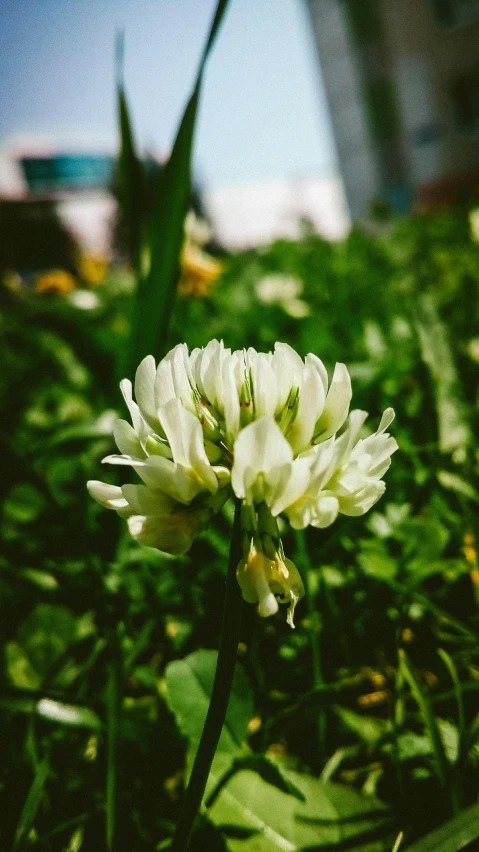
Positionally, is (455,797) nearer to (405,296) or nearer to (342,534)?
(342,534)

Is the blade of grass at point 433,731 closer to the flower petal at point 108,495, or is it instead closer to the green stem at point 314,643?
the green stem at point 314,643

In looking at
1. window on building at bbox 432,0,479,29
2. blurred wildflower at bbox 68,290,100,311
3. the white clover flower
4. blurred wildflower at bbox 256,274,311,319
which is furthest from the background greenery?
window on building at bbox 432,0,479,29

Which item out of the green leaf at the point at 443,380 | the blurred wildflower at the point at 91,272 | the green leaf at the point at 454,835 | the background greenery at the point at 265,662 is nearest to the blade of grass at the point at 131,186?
the background greenery at the point at 265,662

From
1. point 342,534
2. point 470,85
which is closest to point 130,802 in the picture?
point 342,534

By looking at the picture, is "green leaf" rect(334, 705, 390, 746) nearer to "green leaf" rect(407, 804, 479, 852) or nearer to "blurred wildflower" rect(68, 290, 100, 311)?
"green leaf" rect(407, 804, 479, 852)

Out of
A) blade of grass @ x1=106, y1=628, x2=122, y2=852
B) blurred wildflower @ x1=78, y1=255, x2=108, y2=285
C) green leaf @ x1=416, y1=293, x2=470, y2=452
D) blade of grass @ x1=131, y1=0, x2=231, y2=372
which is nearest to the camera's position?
blade of grass @ x1=106, y1=628, x2=122, y2=852

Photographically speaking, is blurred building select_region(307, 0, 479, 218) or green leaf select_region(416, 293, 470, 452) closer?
green leaf select_region(416, 293, 470, 452)
